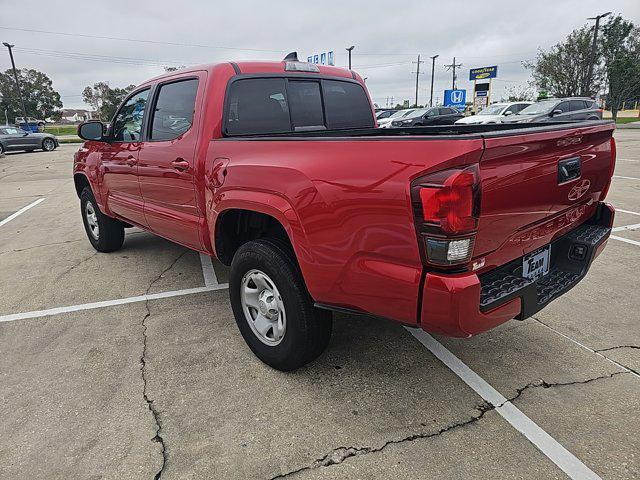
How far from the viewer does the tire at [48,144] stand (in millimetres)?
24352

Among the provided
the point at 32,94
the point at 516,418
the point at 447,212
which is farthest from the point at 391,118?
the point at 32,94

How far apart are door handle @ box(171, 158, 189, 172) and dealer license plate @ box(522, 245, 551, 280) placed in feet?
7.70

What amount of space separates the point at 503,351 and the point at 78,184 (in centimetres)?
538

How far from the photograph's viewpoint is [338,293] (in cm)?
229

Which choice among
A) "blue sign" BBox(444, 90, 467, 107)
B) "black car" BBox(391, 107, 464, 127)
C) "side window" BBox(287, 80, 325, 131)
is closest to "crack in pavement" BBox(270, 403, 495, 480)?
"side window" BBox(287, 80, 325, 131)

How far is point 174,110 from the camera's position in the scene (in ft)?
11.6

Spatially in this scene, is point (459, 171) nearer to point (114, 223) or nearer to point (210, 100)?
point (210, 100)

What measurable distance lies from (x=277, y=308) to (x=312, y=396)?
562 mm

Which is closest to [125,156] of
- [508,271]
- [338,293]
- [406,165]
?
[338,293]

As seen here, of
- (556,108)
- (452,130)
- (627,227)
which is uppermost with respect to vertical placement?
(452,130)

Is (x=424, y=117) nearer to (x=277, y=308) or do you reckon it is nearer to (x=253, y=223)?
(x=253, y=223)

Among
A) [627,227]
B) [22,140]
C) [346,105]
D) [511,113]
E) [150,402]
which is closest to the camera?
[150,402]

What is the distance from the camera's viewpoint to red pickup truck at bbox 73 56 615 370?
1.86m

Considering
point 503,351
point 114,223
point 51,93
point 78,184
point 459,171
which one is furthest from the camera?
point 51,93
